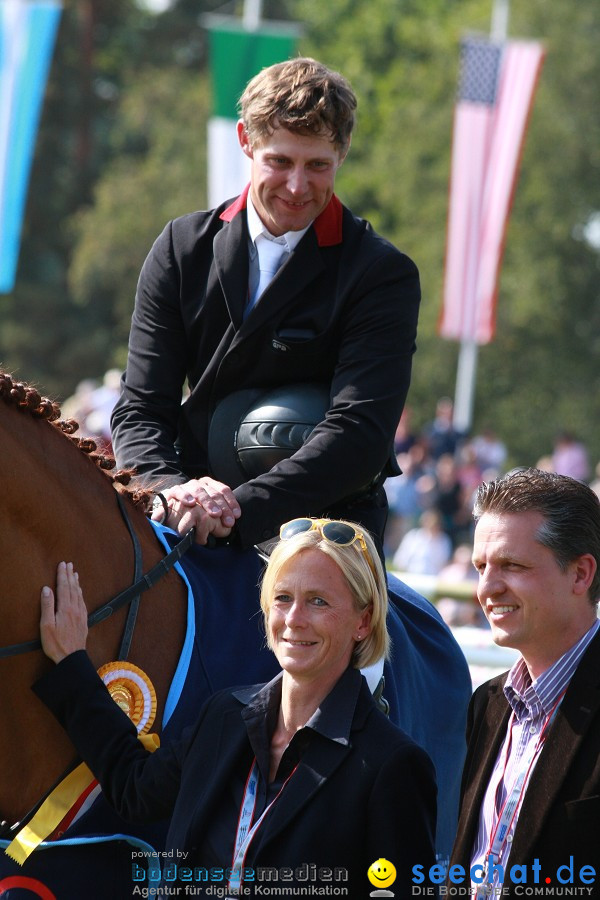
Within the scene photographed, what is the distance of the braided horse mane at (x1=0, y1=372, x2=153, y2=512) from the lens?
3449mm

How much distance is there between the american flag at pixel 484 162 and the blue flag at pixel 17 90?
595 cm

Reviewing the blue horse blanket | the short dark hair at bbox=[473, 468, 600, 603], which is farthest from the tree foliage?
the short dark hair at bbox=[473, 468, 600, 603]

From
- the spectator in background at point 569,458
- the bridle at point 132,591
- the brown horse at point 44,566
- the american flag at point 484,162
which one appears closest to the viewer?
the brown horse at point 44,566

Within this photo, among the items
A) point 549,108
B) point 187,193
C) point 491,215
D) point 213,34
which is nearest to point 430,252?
point 549,108

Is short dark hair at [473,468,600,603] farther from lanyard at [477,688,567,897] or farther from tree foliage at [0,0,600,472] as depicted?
tree foliage at [0,0,600,472]

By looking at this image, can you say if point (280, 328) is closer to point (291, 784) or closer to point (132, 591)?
point (132, 591)

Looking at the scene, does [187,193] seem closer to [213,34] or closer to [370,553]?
[213,34]

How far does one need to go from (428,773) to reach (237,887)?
1.61 ft

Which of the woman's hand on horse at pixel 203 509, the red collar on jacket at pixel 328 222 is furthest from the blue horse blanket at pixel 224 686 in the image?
the red collar on jacket at pixel 328 222

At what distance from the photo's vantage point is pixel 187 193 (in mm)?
36781

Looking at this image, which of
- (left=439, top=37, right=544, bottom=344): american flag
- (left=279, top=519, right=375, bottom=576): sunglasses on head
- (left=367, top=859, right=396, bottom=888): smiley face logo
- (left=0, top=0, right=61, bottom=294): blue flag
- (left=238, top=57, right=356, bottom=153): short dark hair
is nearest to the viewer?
(left=367, top=859, right=396, bottom=888): smiley face logo

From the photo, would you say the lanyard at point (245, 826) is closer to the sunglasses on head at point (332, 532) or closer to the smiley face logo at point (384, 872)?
the smiley face logo at point (384, 872)

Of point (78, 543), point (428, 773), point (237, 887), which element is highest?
point (78, 543)

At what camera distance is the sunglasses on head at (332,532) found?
3.24 metres
